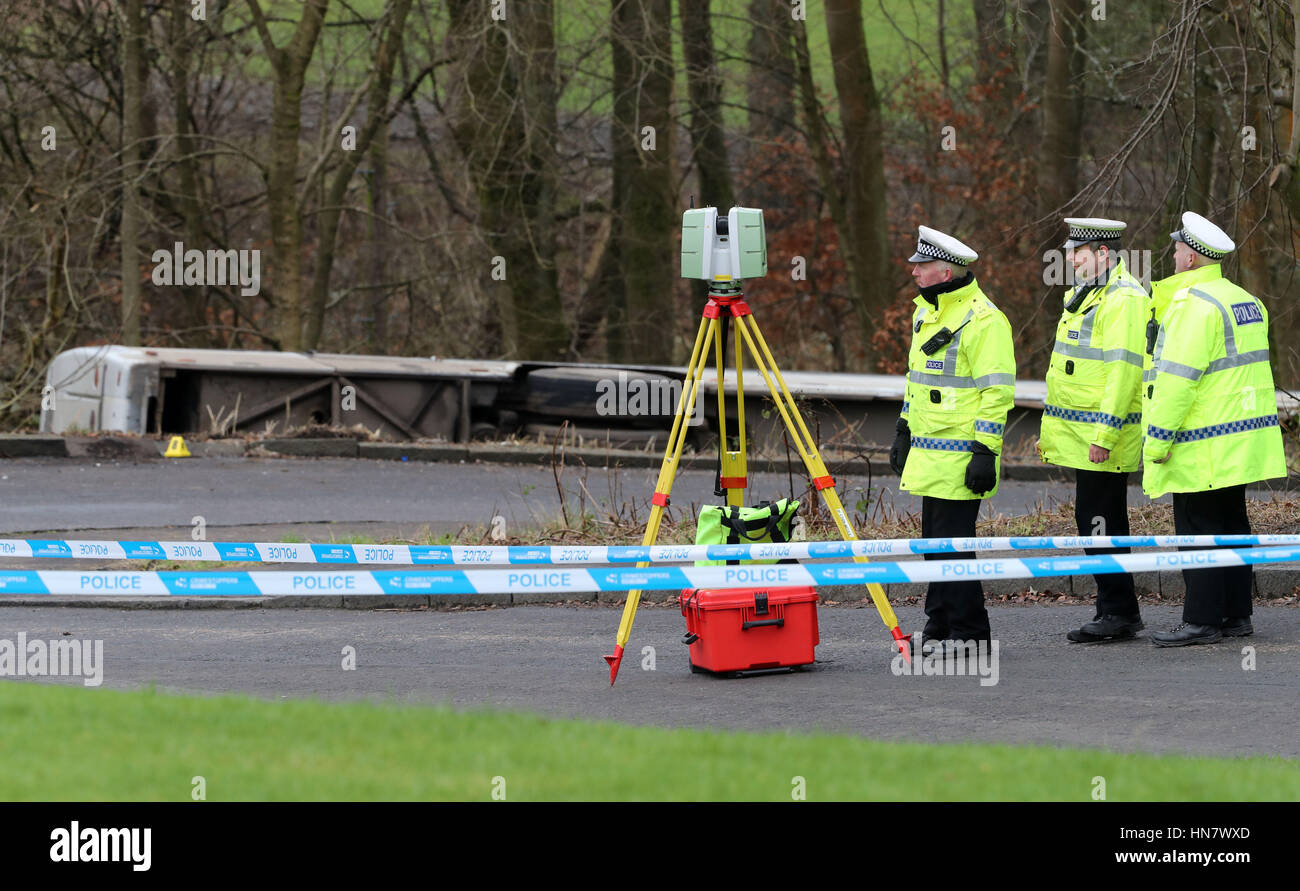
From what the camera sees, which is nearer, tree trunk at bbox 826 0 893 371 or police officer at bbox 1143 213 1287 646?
police officer at bbox 1143 213 1287 646

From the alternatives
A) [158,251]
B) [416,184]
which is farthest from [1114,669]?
[416,184]

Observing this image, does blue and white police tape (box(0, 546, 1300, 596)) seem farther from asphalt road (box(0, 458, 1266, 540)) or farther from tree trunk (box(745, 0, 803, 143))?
tree trunk (box(745, 0, 803, 143))

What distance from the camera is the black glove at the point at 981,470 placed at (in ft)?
24.6

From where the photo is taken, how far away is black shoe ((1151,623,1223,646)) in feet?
Result: 26.1

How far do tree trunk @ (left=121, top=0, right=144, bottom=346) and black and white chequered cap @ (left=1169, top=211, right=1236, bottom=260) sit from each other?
1716 centimetres

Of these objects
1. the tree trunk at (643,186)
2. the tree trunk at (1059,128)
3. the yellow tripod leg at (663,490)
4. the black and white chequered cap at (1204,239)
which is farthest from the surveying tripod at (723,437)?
the tree trunk at (1059,128)

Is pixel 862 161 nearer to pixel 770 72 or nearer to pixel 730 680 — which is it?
pixel 770 72

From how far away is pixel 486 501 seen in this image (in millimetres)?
14844

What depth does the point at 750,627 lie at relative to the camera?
738 cm

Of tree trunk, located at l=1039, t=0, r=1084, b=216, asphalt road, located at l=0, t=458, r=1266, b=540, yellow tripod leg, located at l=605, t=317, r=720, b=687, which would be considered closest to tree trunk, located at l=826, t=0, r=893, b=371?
tree trunk, located at l=1039, t=0, r=1084, b=216

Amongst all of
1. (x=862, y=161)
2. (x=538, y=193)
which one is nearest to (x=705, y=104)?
(x=862, y=161)

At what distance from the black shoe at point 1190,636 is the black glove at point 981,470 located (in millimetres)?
1272

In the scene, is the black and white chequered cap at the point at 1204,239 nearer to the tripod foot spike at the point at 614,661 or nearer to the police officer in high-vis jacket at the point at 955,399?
the police officer in high-vis jacket at the point at 955,399
